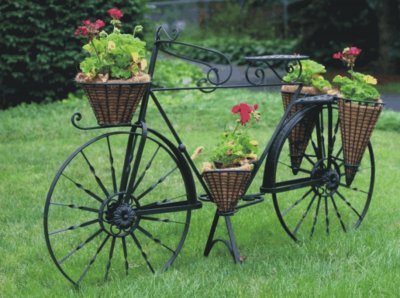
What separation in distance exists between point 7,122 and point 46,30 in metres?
2.43

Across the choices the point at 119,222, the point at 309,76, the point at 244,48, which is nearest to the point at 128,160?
the point at 119,222

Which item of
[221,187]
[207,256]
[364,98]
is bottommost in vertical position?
[207,256]

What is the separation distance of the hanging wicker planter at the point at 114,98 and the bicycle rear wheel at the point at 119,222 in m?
0.11

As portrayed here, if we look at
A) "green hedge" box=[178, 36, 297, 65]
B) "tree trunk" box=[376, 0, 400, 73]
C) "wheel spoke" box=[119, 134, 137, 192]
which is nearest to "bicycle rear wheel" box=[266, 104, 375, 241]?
"wheel spoke" box=[119, 134, 137, 192]

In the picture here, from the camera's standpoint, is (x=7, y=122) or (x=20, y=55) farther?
(x=20, y=55)

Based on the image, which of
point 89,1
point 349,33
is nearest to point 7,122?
point 89,1

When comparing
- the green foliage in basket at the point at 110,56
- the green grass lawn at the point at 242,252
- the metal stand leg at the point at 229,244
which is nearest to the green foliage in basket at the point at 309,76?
the green grass lawn at the point at 242,252

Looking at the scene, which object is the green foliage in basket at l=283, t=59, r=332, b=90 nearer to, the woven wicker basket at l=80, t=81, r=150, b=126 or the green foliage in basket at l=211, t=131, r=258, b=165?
the green foliage in basket at l=211, t=131, r=258, b=165

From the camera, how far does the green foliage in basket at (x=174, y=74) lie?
40.9ft

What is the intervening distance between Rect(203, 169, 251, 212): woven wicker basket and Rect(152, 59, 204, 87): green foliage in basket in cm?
784

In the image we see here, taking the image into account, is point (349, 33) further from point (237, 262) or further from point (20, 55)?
point (237, 262)

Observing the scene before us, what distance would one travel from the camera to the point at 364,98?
477 centimetres

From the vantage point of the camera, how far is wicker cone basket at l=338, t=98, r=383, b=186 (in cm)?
469

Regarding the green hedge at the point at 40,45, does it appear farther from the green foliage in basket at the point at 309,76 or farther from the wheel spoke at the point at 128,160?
the wheel spoke at the point at 128,160
